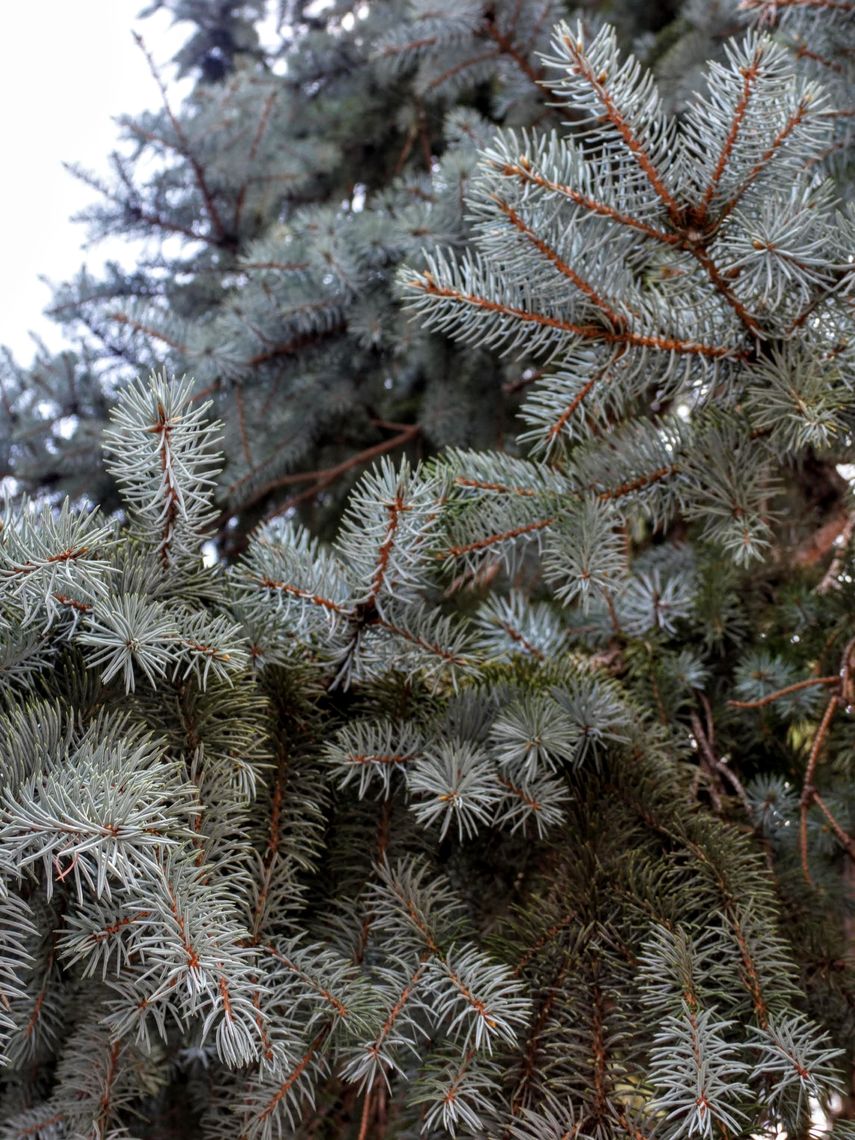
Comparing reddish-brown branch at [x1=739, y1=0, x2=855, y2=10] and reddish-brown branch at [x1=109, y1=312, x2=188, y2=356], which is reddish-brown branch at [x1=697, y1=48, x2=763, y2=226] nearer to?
reddish-brown branch at [x1=739, y1=0, x2=855, y2=10]

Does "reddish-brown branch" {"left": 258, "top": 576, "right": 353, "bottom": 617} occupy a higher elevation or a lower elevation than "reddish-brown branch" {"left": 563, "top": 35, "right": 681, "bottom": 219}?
lower

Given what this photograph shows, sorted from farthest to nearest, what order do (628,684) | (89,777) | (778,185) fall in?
(628,684), (778,185), (89,777)

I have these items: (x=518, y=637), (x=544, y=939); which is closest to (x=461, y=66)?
(x=518, y=637)

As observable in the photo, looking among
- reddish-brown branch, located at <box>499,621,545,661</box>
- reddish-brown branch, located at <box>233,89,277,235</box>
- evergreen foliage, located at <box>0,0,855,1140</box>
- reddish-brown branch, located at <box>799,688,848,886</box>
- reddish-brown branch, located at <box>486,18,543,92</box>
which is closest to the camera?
evergreen foliage, located at <box>0,0,855,1140</box>

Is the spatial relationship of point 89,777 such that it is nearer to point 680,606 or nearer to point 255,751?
point 255,751

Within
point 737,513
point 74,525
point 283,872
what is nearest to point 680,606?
point 737,513

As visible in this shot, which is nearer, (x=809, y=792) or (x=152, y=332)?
(x=809, y=792)

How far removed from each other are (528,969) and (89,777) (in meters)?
0.32

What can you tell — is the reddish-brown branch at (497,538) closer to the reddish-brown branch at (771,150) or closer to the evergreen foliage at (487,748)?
the evergreen foliage at (487,748)

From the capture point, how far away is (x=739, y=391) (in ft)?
2.28

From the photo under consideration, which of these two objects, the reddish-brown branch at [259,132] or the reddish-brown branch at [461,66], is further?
the reddish-brown branch at [259,132]

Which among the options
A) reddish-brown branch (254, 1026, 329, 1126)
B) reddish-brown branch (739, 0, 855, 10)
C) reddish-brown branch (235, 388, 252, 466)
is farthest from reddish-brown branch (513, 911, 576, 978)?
reddish-brown branch (235, 388, 252, 466)

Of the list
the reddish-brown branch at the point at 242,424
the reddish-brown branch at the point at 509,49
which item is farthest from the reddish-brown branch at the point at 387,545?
the reddish-brown branch at the point at 509,49

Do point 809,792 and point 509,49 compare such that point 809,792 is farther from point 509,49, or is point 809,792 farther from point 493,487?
point 509,49
